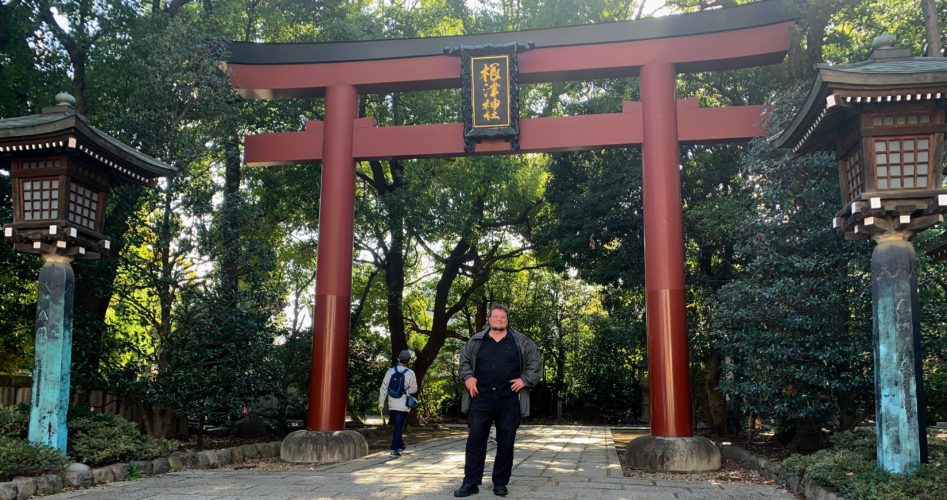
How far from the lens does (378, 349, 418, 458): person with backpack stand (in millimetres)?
8906

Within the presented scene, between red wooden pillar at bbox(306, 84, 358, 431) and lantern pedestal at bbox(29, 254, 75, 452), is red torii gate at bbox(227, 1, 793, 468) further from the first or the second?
lantern pedestal at bbox(29, 254, 75, 452)

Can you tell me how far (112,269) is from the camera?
9.64 metres

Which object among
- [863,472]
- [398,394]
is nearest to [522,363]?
[863,472]

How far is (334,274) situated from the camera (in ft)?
30.8

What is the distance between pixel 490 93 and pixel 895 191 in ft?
16.6

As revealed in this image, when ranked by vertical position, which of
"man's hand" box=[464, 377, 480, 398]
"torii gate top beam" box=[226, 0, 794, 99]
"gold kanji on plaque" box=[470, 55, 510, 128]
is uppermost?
"torii gate top beam" box=[226, 0, 794, 99]

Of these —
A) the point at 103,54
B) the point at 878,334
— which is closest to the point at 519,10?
the point at 103,54

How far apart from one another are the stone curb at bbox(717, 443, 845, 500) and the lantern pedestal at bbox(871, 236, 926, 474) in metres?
0.56

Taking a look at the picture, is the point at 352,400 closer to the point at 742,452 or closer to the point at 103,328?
the point at 103,328

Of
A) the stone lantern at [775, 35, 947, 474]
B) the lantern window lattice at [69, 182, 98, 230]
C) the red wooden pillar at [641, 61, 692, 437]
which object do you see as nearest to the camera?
the stone lantern at [775, 35, 947, 474]

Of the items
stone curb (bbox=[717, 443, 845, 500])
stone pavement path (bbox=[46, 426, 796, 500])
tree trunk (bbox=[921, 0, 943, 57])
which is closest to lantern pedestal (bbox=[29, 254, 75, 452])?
stone pavement path (bbox=[46, 426, 796, 500])

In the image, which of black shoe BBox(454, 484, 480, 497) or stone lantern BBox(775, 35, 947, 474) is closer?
black shoe BBox(454, 484, 480, 497)

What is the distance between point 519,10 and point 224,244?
9.12m

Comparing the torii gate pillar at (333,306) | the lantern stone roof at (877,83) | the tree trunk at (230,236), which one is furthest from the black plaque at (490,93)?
the lantern stone roof at (877,83)
